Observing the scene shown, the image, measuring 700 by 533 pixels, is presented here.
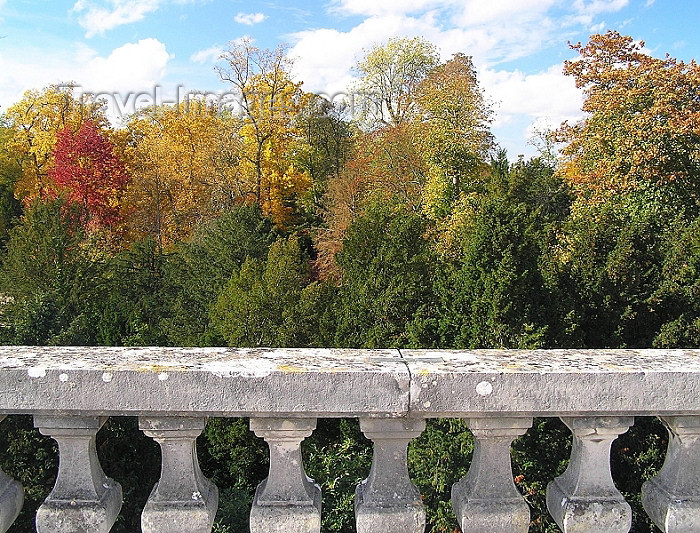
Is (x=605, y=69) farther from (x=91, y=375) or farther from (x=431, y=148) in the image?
(x=91, y=375)

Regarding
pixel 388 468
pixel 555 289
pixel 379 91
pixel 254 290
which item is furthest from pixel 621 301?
pixel 379 91

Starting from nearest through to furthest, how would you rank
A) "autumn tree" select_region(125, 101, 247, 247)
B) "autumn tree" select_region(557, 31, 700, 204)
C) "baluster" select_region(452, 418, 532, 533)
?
"baluster" select_region(452, 418, 532, 533), "autumn tree" select_region(557, 31, 700, 204), "autumn tree" select_region(125, 101, 247, 247)

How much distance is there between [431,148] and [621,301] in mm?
10762

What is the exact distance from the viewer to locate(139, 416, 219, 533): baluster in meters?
1.67

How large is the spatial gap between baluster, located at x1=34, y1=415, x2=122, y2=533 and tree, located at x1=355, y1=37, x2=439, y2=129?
98.6 ft

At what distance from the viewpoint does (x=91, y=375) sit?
1.59 meters

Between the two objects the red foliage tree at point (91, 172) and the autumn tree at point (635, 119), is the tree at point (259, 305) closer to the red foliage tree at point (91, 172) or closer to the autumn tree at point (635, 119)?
the autumn tree at point (635, 119)

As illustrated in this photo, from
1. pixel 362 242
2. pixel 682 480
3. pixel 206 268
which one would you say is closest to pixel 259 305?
pixel 362 242

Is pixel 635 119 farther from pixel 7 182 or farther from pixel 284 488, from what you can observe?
pixel 7 182

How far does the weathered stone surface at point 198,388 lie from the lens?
62.8 inches

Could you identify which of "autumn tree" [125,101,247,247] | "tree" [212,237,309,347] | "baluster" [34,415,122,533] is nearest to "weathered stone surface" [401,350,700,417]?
"baluster" [34,415,122,533]

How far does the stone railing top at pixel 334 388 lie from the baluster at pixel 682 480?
0.09 meters

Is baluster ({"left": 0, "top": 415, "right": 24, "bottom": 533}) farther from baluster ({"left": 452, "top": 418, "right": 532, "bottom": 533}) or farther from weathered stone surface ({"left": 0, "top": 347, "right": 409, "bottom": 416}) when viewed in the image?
baluster ({"left": 452, "top": 418, "right": 532, "bottom": 533})

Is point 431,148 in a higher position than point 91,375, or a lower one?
higher
